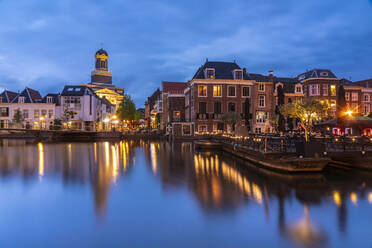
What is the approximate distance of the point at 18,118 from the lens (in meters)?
62.2

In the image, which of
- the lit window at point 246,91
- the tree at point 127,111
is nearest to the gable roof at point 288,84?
the lit window at point 246,91

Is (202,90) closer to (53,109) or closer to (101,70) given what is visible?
(53,109)

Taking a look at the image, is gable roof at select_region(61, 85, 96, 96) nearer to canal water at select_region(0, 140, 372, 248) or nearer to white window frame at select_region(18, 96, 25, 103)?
white window frame at select_region(18, 96, 25, 103)

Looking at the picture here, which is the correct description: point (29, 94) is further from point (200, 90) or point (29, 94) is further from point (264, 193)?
point (264, 193)

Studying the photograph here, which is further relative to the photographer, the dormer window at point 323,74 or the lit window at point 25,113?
the lit window at point 25,113

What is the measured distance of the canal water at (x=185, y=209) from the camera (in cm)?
823

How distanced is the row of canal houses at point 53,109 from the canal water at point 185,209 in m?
48.5

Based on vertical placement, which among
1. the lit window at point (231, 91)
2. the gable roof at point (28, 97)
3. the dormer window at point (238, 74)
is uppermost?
the dormer window at point (238, 74)

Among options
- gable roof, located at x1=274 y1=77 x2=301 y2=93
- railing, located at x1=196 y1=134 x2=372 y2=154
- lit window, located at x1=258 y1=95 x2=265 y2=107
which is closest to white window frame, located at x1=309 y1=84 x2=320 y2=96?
gable roof, located at x1=274 y1=77 x2=301 y2=93

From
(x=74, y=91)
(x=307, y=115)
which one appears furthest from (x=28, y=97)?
(x=307, y=115)

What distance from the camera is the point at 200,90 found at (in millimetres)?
50719

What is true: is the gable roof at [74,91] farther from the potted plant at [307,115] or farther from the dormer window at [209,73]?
the potted plant at [307,115]

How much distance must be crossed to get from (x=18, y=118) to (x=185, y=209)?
64880mm

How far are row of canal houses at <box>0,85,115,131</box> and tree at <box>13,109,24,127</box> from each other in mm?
249
